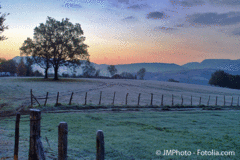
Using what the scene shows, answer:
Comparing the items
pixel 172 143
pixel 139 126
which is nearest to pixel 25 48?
pixel 139 126

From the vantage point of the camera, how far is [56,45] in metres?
57.9

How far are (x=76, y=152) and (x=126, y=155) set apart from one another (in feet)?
5.66

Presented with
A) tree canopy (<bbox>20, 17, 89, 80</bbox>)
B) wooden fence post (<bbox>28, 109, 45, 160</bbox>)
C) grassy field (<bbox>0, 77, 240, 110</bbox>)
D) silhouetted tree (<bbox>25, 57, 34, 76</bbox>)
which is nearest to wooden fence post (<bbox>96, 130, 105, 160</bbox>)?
wooden fence post (<bbox>28, 109, 45, 160</bbox>)

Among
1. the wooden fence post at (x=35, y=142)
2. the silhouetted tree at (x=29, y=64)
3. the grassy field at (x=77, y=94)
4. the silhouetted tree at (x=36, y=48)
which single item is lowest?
the grassy field at (x=77, y=94)

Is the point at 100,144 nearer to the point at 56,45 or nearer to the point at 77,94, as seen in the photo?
the point at 77,94

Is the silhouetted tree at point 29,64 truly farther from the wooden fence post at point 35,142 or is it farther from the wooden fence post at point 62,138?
the wooden fence post at point 62,138

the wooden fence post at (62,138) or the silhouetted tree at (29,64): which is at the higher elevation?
the silhouetted tree at (29,64)

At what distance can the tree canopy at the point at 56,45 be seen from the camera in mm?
56812

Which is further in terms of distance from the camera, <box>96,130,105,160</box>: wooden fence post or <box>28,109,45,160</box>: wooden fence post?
<box>28,109,45,160</box>: wooden fence post

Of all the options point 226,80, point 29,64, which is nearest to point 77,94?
point 29,64

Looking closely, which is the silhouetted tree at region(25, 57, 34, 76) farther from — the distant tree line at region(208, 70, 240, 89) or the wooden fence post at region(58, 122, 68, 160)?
the distant tree line at region(208, 70, 240, 89)

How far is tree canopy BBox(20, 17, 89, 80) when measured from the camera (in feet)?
186

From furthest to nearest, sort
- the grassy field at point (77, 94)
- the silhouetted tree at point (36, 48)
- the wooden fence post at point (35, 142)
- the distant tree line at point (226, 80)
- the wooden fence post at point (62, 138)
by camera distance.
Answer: the distant tree line at point (226, 80)
the silhouetted tree at point (36, 48)
the grassy field at point (77, 94)
the wooden fence post at point (35, 142)
the wooden fence post at point (62, 138)

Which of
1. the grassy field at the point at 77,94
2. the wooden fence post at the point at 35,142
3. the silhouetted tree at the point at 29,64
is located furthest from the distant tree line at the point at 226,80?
the wooden fence post at the point at 35,142
